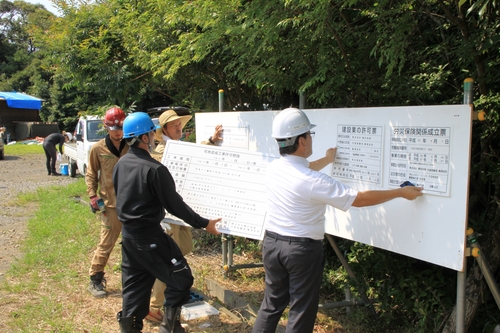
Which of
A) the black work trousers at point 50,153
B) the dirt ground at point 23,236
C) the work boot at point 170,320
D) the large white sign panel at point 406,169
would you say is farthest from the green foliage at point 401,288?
the black work trousers at point 50,153

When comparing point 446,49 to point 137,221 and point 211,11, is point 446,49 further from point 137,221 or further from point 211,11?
point 137,221

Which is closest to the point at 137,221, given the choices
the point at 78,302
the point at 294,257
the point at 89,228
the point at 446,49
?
the point at 294,257

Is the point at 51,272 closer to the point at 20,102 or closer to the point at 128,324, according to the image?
the point at 128,324

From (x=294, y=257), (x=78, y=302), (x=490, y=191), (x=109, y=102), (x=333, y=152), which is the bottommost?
(x=78, y=302)

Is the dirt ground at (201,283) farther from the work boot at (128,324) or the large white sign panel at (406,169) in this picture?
the large white sign panel at (406,169)

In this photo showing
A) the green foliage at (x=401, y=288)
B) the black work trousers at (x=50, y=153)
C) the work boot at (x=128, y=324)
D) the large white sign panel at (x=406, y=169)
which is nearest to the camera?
the large white sign panel at (x=406, y=169)

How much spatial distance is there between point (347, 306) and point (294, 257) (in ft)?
4.94

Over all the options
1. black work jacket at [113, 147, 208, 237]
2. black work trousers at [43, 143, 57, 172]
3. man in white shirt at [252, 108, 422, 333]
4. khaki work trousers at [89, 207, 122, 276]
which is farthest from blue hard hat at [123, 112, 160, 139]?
black work trousers at [43, 143, 57, 172]

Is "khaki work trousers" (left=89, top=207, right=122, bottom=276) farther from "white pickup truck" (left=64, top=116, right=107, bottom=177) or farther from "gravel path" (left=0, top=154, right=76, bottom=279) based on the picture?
"white pickup truck" (left=64, top=116, right=107, bottom=177)

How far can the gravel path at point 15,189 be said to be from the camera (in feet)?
22.2

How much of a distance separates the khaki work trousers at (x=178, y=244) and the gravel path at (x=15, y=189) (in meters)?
2.59

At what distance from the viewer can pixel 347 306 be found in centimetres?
393

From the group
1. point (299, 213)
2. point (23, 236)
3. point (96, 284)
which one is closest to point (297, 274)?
point (299, 213)

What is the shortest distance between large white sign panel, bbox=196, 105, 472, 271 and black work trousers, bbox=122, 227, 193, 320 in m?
1.31
